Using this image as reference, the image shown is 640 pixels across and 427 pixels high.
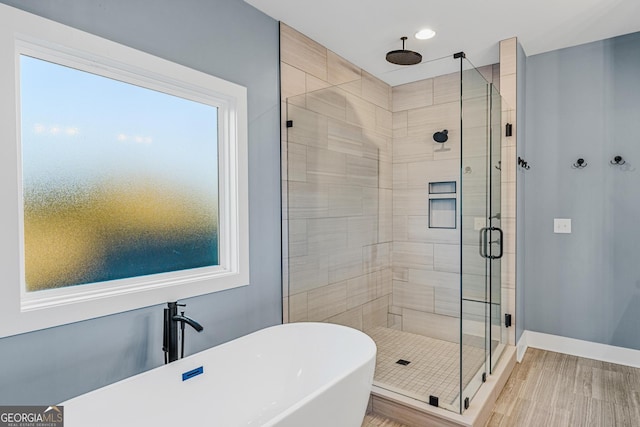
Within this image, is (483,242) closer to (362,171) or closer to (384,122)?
(362,171)

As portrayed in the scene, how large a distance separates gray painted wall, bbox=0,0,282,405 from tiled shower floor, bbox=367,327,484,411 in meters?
0.87

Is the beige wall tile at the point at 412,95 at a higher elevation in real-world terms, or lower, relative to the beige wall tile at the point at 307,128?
higher

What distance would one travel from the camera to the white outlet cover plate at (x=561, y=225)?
3178 millimetres

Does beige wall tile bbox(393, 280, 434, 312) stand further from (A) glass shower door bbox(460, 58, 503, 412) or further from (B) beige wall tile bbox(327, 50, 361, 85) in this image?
(B) beige wall tile bbox(327, 50, 361, 85)

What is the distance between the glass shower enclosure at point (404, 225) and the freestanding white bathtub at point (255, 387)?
544 mm

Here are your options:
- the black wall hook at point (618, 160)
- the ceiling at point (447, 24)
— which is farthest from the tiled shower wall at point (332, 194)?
the black wall hook at point (618, 160)

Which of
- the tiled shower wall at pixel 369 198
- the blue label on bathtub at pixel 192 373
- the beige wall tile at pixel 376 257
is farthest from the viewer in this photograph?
the beige wall tile at pixel 376 257

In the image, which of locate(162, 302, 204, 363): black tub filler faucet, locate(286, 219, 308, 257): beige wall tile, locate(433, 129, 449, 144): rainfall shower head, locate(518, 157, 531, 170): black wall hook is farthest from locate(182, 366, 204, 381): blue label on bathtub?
locate(518, 157, 531, 170): black wall hook

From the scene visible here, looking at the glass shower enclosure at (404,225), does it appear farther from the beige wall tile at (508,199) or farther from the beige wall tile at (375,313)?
the beige wall tile at (508,199)

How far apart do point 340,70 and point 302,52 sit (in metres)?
0.52

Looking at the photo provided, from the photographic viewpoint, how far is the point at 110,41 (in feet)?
5.49

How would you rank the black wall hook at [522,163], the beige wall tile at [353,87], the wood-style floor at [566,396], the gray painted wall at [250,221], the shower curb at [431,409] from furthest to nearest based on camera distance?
the black wall hook at [522,163] < the beige wall tile at [353,87] < the wood-style floor at [566,396] < the shower curb at [431,409] < the gray painted wall at [250,221]

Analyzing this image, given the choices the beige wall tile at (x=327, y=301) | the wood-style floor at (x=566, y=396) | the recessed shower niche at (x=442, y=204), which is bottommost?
the wood-style floor at (x=566, y=396)
